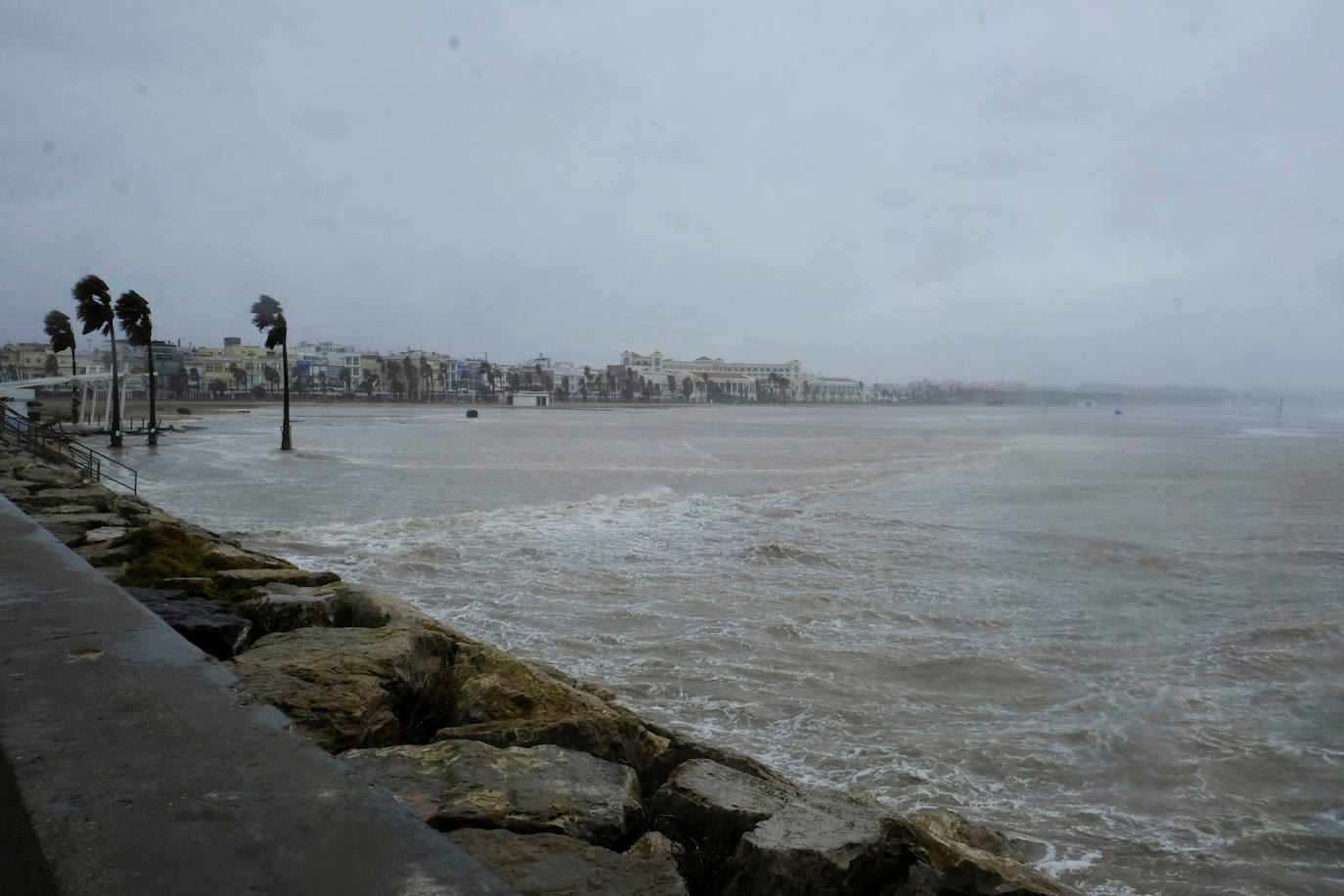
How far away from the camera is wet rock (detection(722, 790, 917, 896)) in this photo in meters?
3.10

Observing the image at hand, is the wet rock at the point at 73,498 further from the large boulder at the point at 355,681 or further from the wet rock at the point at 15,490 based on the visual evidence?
the large boulder at the point at 355,681

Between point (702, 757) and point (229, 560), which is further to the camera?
point (229, 560)

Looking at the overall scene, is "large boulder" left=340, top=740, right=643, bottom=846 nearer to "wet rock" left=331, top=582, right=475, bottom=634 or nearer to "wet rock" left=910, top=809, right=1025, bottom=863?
"wet rock" left=910, top=809, right=1025, bottom=863

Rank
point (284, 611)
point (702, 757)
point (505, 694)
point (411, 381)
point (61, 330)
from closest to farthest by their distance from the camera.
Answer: point (702, 757) → point (505, 694) → point (284, 611) → point (61, 330) → point (411, 381)

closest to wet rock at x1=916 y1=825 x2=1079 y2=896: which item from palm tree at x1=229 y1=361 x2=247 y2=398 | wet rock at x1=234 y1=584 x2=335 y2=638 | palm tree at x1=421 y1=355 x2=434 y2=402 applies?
wet rock at x1=234 y1=584 x2=335 y2=638

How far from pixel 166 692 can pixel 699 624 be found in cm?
703

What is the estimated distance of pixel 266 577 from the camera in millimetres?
6938

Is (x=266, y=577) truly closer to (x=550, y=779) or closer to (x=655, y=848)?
(x=550, y=779)

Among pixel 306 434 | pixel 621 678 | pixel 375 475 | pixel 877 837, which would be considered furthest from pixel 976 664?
pixel 306 434

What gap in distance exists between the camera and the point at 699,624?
996 cm

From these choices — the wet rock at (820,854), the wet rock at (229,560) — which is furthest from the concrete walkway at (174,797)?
the wet rock at (229,560)

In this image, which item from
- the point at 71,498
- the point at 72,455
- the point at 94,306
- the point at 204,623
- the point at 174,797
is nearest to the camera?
the point at 174,797

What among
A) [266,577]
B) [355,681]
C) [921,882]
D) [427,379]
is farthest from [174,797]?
[427,379]

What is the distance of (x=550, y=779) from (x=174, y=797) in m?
1.45
